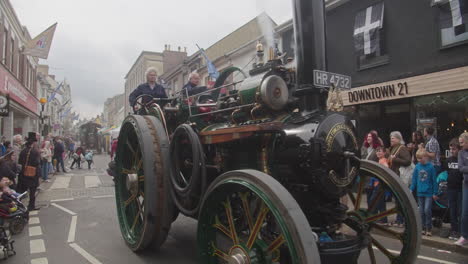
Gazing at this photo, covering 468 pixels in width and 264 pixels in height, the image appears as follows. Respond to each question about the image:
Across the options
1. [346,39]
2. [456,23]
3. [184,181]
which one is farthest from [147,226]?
[346,39]

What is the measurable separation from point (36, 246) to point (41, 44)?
455 inches

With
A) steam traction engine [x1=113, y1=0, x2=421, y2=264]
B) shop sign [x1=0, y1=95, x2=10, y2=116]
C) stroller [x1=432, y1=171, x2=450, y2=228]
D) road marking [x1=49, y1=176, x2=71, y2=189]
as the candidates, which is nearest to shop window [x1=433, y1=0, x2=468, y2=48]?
stroller [x1=432, y1=171, x2=450, y2=228]

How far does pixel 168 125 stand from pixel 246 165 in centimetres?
158

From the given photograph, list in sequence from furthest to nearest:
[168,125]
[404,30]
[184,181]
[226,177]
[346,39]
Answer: [346,39] < [404,30] < [168,125] < [184,181] < [226,177]

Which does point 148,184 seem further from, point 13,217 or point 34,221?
point 34,221

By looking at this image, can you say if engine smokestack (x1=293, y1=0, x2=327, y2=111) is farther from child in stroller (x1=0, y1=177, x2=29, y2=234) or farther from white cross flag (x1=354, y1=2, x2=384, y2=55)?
white cross flag (x1=354, y1=2, x2=384, y2=55)

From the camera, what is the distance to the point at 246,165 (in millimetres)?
3195

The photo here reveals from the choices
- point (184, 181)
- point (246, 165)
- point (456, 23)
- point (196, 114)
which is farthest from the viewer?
point (456, 23)

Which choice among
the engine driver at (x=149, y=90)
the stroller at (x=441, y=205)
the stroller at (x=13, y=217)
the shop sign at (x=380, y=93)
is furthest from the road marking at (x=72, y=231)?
the shop sign at (x=380, y=93)

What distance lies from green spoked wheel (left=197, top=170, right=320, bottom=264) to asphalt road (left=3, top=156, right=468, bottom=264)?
1.33 m

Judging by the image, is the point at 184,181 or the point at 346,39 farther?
the point at 346,39

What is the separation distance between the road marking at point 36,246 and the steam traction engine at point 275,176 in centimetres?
162

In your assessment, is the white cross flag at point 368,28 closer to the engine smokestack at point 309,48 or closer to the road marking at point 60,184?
the engine smokestack at point 309,48

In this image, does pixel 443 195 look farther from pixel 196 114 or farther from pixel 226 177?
pixel 226 177
